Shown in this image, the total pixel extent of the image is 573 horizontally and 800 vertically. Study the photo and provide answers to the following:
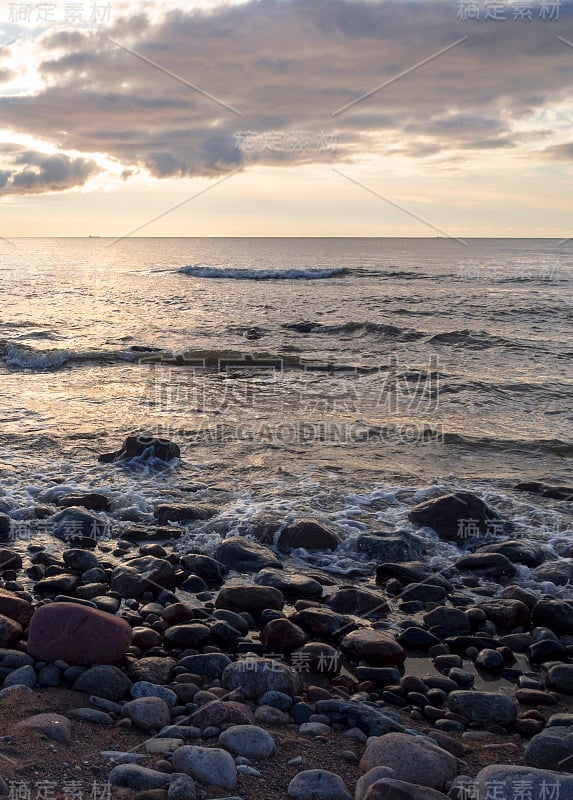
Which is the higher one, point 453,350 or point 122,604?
point 453,350

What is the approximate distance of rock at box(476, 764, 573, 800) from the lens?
3223 mm

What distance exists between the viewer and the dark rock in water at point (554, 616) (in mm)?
5125

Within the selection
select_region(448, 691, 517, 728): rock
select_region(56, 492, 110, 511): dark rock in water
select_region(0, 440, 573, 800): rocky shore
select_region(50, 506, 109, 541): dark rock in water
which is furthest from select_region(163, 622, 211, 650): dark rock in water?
select_region(56, 492, 110, 511): dark rock in water

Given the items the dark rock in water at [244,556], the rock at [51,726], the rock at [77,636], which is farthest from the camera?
the dark rock in water at [244,556]

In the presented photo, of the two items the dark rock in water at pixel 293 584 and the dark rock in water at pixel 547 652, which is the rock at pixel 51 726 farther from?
the dark rock in water at pixel 547 652

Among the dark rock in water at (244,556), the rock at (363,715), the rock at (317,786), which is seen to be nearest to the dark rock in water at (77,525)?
the dark rock in water at (244,556)

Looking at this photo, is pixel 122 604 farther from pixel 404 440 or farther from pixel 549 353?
pixel 549 353

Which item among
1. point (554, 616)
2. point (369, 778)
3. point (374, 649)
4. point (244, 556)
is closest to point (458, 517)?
point (554, 616)

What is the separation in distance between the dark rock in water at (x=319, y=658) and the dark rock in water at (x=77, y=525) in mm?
2677

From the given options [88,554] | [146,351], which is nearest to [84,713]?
[88,554]

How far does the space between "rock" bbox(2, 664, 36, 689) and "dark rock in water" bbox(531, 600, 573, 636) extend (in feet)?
11.8

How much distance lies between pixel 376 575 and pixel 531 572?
1374 millimetres

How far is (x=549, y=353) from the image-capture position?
17.7 m

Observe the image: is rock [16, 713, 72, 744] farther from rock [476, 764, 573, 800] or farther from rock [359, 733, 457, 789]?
rock [476, 764, 573, 800]
